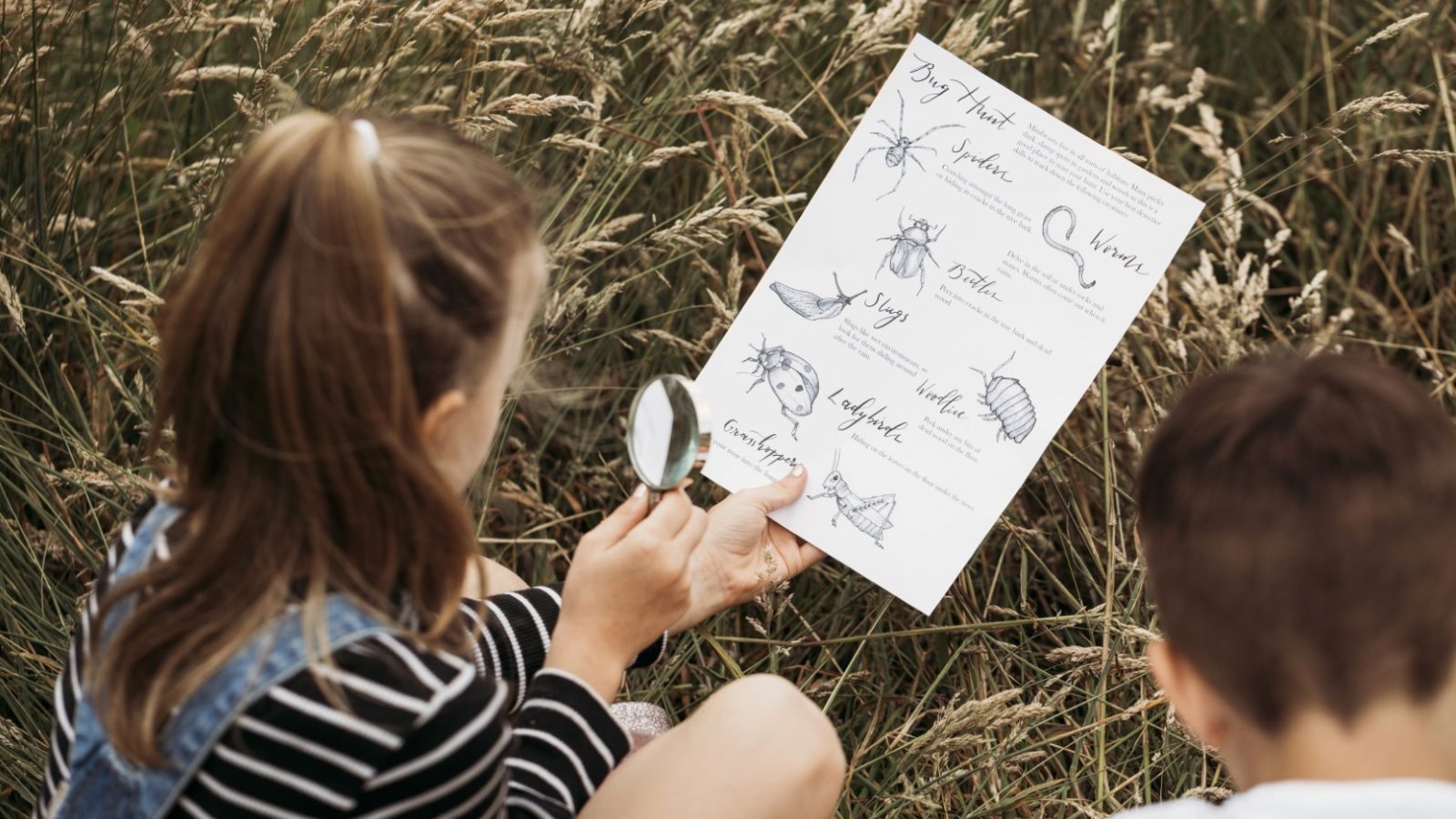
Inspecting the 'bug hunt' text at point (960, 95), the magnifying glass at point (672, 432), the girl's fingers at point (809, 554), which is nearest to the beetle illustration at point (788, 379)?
the girl's fingers at point (809, 554)

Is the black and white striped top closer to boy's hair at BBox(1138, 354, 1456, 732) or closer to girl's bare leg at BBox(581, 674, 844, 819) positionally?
girl's bare leg at BBox(581, 674, 844, 819)

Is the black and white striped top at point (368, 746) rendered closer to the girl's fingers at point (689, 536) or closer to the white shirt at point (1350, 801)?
the girl's fingers at point (689, 536)

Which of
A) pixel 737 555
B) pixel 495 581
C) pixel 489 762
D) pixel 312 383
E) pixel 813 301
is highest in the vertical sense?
pixel 312 383

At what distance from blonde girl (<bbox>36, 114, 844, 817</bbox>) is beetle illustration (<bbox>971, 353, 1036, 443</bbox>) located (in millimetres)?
637

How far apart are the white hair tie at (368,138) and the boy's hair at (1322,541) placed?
0.63 m

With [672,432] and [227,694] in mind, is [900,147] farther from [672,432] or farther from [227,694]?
[227,694]

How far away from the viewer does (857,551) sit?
1.61 m

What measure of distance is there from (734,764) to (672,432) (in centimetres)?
33

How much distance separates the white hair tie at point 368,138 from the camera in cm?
104

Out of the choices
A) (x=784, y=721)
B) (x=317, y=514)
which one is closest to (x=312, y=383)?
(x=317, y=514)

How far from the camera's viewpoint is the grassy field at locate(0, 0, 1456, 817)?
1.69 meters

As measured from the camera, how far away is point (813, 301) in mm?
1668

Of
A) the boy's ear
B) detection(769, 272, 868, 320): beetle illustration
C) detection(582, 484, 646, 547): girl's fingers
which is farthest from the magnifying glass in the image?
the boy's ear

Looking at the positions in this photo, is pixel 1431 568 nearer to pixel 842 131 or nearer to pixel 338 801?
pixel 338 801
